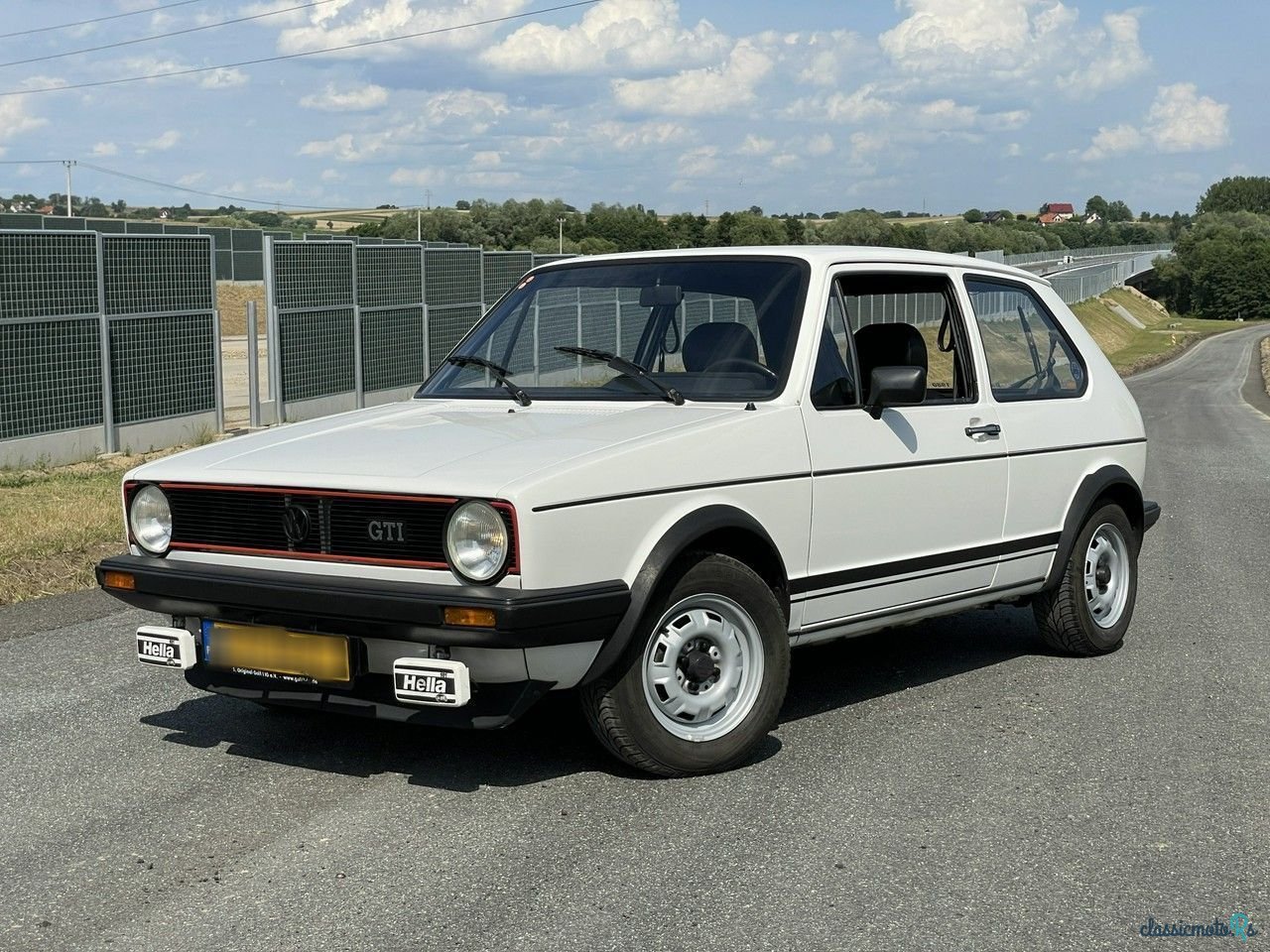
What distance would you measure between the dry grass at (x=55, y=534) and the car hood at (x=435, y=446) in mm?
3549

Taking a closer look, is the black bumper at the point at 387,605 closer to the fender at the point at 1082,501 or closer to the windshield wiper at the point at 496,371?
the windshield wiper at the point at 496,371

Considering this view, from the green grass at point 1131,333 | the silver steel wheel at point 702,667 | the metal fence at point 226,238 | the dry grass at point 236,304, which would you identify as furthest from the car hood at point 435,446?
the metal fence at point 226,238

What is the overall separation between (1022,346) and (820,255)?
55.8 inches

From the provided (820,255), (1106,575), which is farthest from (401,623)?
(1106,575)

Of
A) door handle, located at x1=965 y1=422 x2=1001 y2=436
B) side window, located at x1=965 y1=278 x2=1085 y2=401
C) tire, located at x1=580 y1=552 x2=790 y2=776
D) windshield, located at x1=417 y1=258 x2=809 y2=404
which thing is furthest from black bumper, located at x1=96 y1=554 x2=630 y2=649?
side window, located at x1=965 y1=278 x2=1085 y2=401

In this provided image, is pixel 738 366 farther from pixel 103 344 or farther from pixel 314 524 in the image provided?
pixel 103 344

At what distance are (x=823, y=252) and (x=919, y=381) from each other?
745 millimetres

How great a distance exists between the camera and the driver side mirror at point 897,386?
5.63m

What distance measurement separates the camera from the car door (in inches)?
222

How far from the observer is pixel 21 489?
12.4 m

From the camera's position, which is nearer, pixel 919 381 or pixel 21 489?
pixel 919 381

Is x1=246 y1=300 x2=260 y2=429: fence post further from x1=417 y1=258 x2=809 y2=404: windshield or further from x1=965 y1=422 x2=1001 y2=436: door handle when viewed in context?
x1=965 y1=422 x2=1001 y2=436: door handle

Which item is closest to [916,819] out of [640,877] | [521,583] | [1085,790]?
[1085,790]

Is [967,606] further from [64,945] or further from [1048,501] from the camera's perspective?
[64,945]
